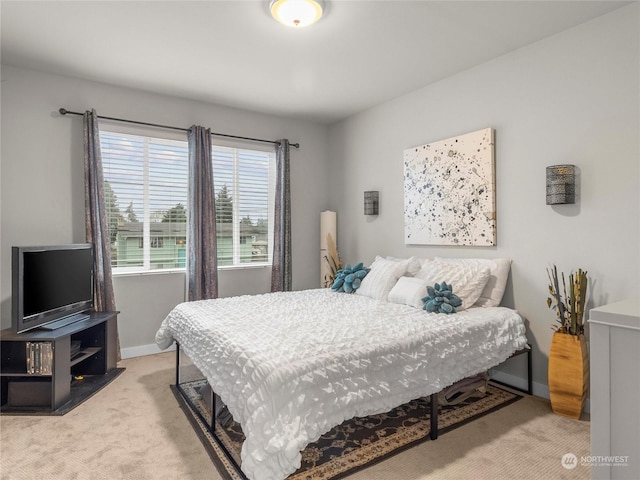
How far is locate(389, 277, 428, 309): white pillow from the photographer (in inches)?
118

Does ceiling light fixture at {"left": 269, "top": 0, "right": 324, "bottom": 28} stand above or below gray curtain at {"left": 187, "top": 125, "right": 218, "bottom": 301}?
above

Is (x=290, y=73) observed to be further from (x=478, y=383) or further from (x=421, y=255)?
(x=478, y=383)

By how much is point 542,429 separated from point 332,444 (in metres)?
1.37

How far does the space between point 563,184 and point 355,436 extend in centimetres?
223

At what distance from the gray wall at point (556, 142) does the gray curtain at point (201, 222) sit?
7.21 feet

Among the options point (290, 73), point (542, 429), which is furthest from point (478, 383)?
point (290, 73)

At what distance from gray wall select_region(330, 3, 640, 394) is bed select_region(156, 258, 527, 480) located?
55 centimetres

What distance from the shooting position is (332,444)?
221 centimetres

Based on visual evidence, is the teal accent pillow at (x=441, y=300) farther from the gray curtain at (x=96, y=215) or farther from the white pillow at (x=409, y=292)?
the gray curtain at (x=96, y=215)

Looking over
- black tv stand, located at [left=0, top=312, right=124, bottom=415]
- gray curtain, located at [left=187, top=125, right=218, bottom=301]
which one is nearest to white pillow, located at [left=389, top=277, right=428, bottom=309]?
gray curtain, located at [left=187, top=125, right=218, bottom=301]

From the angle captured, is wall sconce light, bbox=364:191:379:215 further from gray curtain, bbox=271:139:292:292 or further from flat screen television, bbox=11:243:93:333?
flat screen television, bbox=11:243:93:333

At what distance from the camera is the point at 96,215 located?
3.52 meters

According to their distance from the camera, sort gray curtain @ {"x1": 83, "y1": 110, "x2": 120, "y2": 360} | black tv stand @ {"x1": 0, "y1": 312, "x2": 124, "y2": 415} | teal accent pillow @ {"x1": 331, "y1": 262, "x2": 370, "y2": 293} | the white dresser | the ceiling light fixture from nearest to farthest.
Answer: the white dresser
the ceiling light fixture
black tv stand @ {"x1": 0, "y1": 312, "x2": 124, "y2": 415}
gray curtain @ {"x1": 83, "y1": 110, "x2": 120, "y2": 360}
teal accent pillow @ {"x1": 331, "y1": 262, "x2": 370, "y2": 293}

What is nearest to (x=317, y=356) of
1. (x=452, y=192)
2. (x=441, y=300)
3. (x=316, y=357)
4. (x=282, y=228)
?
(x=316, y=357)
